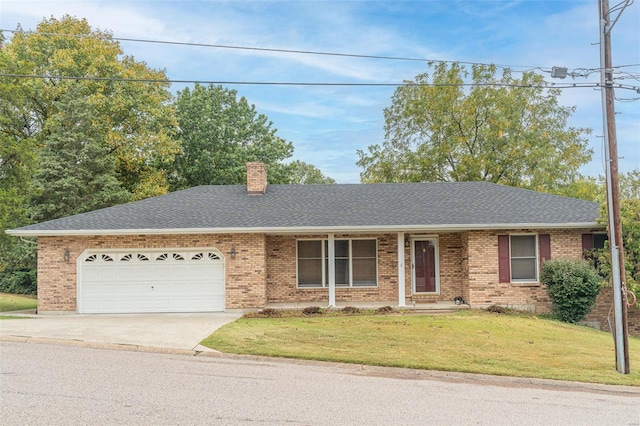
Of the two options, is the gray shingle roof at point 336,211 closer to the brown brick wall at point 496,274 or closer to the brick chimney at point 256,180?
the brick chimney at point 256,180

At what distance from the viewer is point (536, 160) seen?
3138 centimetres

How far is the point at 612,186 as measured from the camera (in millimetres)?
9648

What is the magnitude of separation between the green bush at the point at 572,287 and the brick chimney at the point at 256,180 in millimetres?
10523

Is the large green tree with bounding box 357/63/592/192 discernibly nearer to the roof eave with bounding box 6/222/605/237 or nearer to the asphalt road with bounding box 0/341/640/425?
the roof eave with bounding box 6/222/605/237

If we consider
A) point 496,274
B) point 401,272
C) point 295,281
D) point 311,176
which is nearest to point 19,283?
point 295,281

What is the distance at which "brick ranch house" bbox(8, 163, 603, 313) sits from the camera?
1567 centimetres

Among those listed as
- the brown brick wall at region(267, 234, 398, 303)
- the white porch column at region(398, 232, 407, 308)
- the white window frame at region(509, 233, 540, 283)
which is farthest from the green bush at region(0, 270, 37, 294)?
the white window frame at region(509, 233, 540, 283)

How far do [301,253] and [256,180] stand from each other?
12.7ft

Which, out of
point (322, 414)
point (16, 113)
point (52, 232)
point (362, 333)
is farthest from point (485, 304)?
point (16, 113)

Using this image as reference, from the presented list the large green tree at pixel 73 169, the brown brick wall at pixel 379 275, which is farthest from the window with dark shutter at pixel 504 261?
the large green tree at pixel 73 169

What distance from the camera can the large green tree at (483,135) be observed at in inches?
1248

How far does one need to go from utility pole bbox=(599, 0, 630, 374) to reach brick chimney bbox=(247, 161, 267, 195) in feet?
41.2

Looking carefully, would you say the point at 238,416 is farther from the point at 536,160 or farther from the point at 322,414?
the point at 536,160

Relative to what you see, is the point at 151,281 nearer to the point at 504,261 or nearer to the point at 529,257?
the point at 504,261
